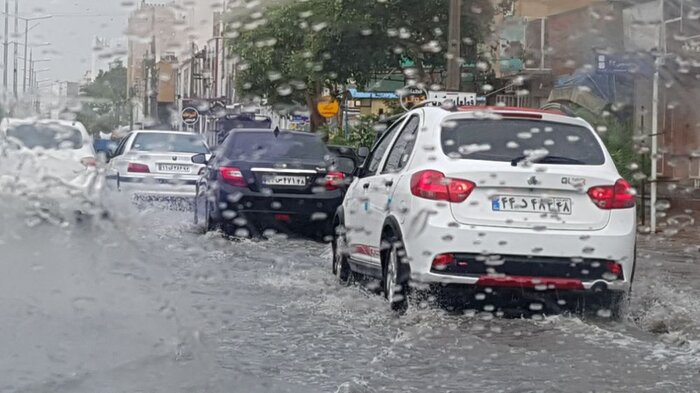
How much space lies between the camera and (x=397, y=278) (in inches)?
324

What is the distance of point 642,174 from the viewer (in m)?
18.0

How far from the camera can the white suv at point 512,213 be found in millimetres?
7715

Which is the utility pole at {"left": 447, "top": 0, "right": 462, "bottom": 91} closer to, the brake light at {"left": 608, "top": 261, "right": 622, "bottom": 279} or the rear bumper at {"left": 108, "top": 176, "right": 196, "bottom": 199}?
the rear bumper at {"left": 108, "top": 176, "right": 196, "bottom": 199}

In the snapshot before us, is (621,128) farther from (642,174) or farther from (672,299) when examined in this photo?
(672,299)

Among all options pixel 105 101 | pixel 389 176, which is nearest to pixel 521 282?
pixel 389 176

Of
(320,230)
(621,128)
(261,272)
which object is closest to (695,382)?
(261,272)

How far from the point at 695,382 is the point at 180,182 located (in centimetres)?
1168

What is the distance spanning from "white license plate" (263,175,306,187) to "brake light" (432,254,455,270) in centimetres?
582

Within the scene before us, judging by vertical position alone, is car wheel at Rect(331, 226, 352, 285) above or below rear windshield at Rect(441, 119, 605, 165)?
below

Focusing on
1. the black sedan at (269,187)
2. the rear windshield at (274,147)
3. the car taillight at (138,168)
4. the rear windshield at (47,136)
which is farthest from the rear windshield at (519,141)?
the car taillight at (138,168)

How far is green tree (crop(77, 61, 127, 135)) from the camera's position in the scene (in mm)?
11078

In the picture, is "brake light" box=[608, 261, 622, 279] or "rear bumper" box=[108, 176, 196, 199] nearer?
"brake light" box=[608, 261, 622, 279]

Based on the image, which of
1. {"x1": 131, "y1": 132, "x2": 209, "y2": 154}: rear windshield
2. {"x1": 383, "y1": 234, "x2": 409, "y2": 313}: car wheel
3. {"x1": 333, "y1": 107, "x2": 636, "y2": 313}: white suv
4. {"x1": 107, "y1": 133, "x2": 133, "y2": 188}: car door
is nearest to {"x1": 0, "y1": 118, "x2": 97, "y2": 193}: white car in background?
{"x1": 107, "y1": 133, "x2": 133, "y2": 188}: car door

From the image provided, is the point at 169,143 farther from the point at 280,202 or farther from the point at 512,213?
the point at 512,213
